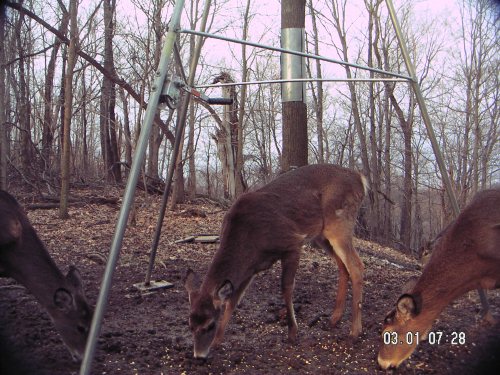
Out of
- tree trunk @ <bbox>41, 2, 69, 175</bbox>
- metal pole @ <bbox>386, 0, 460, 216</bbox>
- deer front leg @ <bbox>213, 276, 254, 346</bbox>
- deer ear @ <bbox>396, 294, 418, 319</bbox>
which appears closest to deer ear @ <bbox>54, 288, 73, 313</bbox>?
deer front leg @ <bbox>213, 276, 254, 346</bbox>

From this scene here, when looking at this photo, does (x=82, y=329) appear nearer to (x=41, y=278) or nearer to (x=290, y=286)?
(x=41, y=278)

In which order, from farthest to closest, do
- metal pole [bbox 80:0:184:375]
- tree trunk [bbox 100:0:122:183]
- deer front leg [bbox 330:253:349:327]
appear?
tree trunk [bbox 100:0:122:183] → deer front leg [bbox 330:253:349:327] → metal pole [bbox 80:0:184:375]

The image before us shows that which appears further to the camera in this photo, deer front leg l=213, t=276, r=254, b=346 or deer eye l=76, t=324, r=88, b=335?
deer front leg l=213, t=276, r=254, b=346

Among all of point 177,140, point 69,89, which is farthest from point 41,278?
point 69,89

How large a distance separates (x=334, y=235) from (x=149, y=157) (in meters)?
10.9

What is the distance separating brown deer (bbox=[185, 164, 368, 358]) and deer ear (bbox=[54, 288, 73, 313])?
862 mm

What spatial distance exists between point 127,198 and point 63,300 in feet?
3.89

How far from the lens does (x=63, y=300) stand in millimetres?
3514

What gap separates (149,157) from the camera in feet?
48.2

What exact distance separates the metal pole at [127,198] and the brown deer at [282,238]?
108cm

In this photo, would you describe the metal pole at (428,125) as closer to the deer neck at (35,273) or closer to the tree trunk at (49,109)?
the deer neck at (35,273)

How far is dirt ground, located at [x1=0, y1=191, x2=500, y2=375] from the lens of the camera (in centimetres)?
335

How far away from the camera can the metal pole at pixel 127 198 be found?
→ 255 cm

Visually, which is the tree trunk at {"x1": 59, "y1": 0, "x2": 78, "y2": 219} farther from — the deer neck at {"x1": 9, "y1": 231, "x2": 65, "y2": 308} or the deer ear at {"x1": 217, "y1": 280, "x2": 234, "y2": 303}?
the deer ear at {"x1": 217, "y1": 280, "x2": 234, "y2": 303}
